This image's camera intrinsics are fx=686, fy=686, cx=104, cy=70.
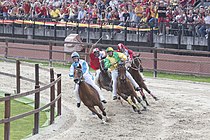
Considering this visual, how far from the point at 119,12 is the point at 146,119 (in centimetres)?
1398

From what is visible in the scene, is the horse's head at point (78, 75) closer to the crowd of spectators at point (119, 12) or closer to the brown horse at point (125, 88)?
the brown horse at point (125, 88)

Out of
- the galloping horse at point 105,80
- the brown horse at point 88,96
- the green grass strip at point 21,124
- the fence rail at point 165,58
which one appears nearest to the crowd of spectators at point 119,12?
the fence rail at point 165,58

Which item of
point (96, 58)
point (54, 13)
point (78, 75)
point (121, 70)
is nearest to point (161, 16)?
point (54, 13)

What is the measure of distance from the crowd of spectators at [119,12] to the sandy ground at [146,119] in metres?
5.06

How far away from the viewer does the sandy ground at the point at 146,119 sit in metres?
14.0

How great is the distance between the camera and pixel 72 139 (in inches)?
532

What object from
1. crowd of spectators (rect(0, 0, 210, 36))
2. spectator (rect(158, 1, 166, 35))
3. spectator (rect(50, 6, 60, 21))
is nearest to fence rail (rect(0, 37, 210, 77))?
spectator (rect(158, 1, 166, 35))

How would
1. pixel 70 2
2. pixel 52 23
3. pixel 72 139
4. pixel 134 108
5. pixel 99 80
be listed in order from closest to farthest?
pixel 72 139 < pixel 134 108 < pixel 99 80 < pixel 52 23 < pixel 70 2

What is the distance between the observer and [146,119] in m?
16.3

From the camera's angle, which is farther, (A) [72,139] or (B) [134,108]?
(B) [134,108]

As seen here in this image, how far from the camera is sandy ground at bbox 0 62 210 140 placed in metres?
14.0

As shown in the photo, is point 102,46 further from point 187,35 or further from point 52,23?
point 52,23

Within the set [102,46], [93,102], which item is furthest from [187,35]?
[93,102]

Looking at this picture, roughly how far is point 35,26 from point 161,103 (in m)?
14.8
